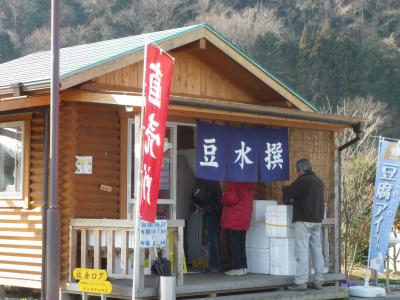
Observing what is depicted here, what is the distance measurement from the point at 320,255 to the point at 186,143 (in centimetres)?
345

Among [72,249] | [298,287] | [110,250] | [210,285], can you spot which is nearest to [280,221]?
[298,287]

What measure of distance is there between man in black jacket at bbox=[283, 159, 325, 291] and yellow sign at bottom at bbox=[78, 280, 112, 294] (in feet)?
11.0

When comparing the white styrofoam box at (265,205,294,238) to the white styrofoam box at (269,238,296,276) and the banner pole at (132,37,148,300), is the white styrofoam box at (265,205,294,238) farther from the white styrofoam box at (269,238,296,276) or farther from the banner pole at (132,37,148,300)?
the banner pole at (132,37,148,300)

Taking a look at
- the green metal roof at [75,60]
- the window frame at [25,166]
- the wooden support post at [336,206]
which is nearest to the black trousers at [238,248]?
the wooden support post at [336,206]

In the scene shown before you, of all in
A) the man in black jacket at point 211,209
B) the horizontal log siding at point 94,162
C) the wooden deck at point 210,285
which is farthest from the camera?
the man in black jacket at point 211,209

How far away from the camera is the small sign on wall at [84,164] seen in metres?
11.6

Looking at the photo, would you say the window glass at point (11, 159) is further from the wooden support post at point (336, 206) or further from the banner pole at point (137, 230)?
the wooden support post at point (336, 206)

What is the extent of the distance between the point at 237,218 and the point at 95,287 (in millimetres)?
3079

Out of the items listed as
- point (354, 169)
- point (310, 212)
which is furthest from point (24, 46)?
point (310, 212)

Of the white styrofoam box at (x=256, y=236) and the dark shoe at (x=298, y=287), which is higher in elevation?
the white styrofoam box at (x=256, y=236)

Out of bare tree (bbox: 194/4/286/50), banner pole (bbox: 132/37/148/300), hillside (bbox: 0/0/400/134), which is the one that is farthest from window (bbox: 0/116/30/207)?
bare tree (bbox: 194/4/286/50)

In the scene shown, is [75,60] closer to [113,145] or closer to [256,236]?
[113,145]

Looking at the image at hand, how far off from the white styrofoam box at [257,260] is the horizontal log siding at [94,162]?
A: 2.35 metres

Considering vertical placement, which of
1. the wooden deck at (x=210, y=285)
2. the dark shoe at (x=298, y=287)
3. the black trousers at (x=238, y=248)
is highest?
the black trousers at (x=238, y=248)
